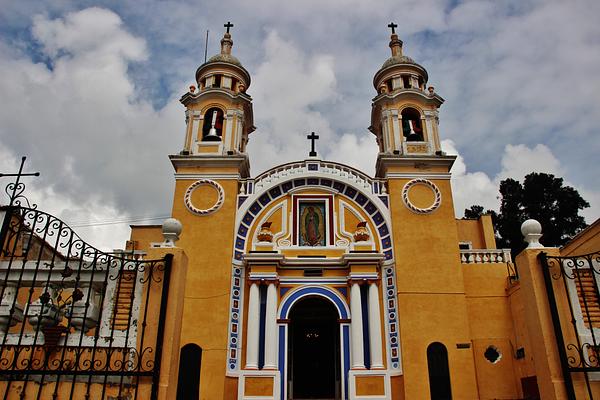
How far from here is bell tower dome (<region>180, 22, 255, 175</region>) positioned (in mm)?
15461

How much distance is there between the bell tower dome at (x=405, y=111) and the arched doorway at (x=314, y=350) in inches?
196

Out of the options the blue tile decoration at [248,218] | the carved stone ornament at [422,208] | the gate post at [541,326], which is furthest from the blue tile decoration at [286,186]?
the gate post at [541,326]

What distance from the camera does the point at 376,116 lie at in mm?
17594

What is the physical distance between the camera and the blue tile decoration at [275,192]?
49.4 ft

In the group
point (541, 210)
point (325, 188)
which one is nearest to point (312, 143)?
point (325, 188)

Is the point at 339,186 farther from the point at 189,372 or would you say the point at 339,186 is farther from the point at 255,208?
the point at 189,372

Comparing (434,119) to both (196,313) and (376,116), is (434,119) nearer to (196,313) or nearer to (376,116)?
(376,116)

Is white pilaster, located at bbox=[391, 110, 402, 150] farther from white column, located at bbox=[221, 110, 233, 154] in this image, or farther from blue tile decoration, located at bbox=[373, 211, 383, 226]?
white column, located at bbox=[221, 110, 233, 154]

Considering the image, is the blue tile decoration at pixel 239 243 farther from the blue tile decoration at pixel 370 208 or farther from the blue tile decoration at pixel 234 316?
the blue tile decoration at pixel 370 208

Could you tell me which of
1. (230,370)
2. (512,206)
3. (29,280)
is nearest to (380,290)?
(230,370)

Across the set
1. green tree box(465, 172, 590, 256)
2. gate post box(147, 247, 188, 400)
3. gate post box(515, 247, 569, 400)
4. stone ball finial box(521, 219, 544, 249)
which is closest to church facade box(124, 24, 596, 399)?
gate post box(515, 247, 569, 400)

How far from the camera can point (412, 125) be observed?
15.9 metres

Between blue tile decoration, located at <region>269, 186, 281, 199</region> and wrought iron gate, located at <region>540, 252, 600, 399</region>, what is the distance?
32.3 feet

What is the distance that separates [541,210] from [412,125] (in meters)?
13.7
